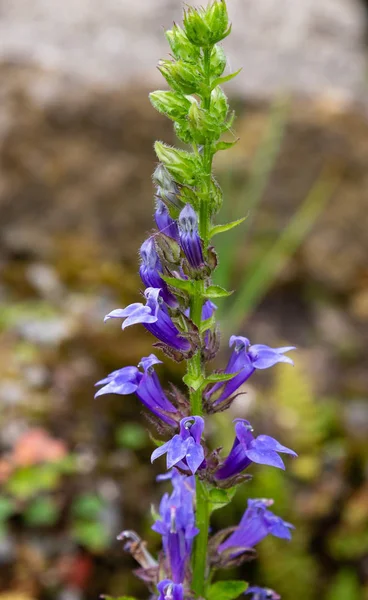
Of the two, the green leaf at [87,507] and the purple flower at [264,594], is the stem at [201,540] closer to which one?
the purple flower at [264,594]

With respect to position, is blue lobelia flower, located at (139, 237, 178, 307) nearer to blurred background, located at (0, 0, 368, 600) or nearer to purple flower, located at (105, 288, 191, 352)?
purple flower, located at (105, 288, 191, 352)

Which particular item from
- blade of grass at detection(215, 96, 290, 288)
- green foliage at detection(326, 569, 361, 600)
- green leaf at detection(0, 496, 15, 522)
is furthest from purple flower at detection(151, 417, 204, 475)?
blade of grass at detection(215, 96, 290, 288)

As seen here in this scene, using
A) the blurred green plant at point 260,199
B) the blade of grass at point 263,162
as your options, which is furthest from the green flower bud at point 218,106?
the blade of grass at point 263,162

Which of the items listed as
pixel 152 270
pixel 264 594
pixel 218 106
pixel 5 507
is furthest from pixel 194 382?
pixel 5 507

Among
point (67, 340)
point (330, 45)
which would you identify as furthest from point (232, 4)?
point (67, 340)

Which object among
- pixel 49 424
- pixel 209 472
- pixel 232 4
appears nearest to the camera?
pixel 209 472

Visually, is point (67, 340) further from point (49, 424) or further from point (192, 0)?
point (192, 0)

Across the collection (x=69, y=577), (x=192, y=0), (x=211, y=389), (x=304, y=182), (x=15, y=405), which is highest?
(x=192, y=0)
